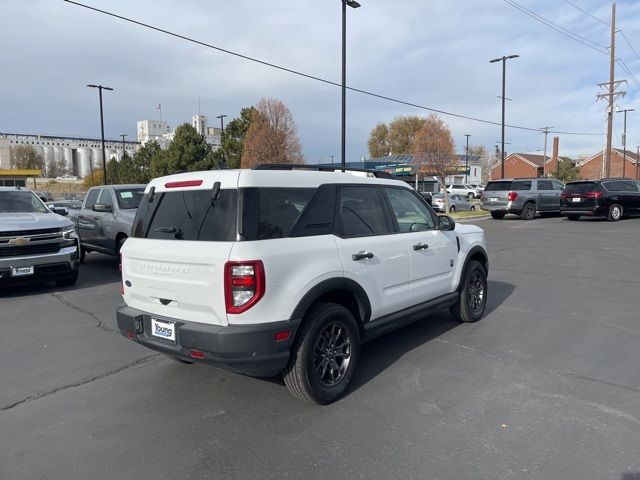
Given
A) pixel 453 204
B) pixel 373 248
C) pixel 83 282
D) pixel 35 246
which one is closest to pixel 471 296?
pixel 373 248

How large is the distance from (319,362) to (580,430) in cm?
193

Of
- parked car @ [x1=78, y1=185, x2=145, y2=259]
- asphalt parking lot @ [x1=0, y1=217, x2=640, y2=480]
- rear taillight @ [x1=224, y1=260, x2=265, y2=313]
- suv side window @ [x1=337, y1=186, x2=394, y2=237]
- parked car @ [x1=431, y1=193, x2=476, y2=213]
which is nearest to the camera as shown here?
asphalt parking lot @ [x1=0, y1=217, x2=640, y2=480]

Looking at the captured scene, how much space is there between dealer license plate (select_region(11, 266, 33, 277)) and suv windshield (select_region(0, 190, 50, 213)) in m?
1.84

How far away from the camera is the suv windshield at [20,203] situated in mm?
9078

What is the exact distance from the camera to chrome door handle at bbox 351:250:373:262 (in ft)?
13.2

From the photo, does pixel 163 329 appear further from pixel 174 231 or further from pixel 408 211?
pixel 408 211

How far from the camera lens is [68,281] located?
8.79 m

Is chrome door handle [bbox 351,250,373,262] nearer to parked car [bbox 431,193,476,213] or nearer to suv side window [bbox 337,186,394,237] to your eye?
suv side window [bbox 337,186,394,237]

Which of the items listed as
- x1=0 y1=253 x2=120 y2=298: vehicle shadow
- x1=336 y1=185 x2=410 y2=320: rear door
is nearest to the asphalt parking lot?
x1=336 y1=185 x2=410 y2=320: rear door

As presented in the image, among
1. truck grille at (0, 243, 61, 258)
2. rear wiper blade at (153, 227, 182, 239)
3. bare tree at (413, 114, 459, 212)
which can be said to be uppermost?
bare tree at (413, 114, 459, 212)

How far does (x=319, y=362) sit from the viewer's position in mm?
3840

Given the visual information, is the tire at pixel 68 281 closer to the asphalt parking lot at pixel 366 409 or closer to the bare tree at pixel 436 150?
the asphalt parking lot at pixel 366 409

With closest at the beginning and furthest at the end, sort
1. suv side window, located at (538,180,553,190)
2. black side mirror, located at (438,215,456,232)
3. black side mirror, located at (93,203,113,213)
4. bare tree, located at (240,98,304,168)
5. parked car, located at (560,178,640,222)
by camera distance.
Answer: black side mirror, located at (438,215,456,232) → black side mirror, located at (93,203,113,213) → parked car, located at (560,178,640,222) → suv side window, located at (538,180,553,190) → bare tree, located at (240,98,304,168)

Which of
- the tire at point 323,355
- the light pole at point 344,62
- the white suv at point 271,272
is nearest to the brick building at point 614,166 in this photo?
the light pole at point 344,62
